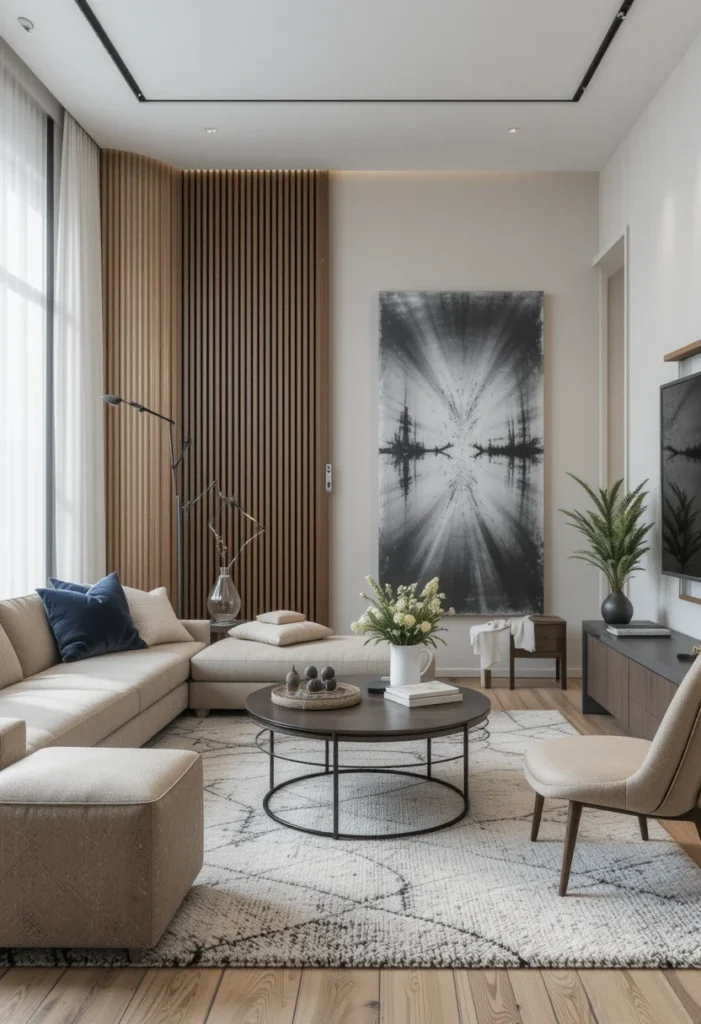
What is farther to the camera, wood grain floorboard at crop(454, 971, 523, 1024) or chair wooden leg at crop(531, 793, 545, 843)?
chair wooden leg at crop(531, 793, 545, 843)

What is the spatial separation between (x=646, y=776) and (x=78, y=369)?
404 centimetres

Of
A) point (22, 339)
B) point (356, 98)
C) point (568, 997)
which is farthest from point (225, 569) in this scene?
point (568, 997)

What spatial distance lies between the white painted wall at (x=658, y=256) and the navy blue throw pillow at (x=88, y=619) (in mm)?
2866

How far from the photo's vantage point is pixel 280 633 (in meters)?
4.81

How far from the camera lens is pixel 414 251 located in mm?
6098

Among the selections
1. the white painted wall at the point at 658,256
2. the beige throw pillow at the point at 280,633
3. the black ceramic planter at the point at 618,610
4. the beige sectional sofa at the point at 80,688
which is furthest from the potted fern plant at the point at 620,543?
the beige sectional sofa at the point at 80,688

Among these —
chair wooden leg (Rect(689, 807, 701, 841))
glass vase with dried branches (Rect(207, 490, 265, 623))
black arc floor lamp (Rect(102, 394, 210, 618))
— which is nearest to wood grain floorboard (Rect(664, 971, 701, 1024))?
chair wooden leg (Rect(689, 807, 701, 841))

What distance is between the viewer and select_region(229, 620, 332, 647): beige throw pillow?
15.8 feet

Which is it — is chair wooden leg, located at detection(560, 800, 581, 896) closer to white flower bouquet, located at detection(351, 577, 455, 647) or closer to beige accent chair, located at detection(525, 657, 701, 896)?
beige accent chair, located at detection(525, 657, 701, 896)

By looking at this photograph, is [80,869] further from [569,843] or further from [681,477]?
[681,477]

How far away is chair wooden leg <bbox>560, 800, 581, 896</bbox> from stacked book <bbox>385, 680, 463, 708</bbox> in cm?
83

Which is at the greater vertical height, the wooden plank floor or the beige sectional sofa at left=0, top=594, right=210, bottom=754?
the beige sectional sofa at left=0, top=594, right=210, bottom=754

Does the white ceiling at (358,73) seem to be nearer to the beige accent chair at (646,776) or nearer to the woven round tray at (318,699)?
the woven round tray at (318,699)

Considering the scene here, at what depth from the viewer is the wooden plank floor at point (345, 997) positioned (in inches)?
76.2
